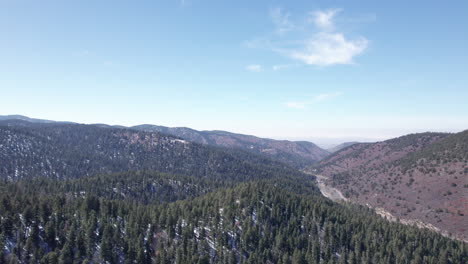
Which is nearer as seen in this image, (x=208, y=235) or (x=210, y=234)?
(x=208, y=235)

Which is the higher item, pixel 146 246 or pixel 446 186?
pixel 446 186

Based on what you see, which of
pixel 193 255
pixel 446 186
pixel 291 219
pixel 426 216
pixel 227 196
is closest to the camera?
pixel 193 255

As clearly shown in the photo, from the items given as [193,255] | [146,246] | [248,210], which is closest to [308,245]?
[248,210]

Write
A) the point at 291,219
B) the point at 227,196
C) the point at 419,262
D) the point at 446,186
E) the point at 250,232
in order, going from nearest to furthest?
the point at 419,262 → the point at 250,232 → the point at 291,219 → the point at 227,196 → the point at 446,186

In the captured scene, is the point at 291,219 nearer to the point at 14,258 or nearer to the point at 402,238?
the point at 402,238

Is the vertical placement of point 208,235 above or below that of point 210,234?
below

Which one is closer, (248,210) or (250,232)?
(250,232)

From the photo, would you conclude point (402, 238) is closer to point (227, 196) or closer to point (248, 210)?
point (248, 210)
